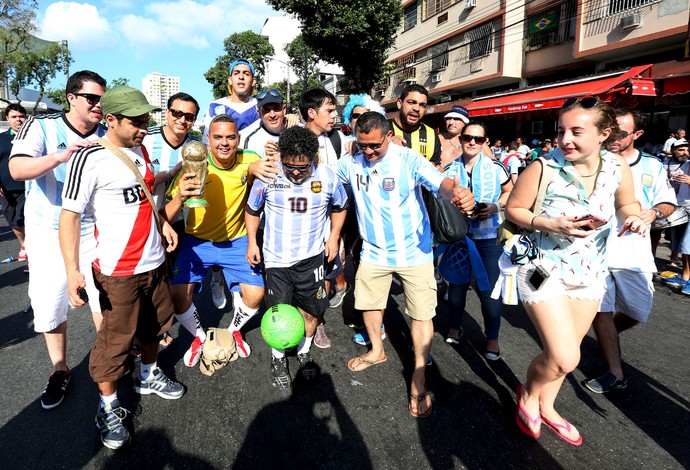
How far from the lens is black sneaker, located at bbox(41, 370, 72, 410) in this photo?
2.85 metres

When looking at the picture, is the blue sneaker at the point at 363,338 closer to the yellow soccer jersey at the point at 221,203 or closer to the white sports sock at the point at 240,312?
→ the white sports sock at the point at 240,312

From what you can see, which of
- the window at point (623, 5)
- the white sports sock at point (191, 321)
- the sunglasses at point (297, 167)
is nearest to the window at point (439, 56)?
the window at point (623, 5)

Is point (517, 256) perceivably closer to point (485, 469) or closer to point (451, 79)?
point (485, 469)

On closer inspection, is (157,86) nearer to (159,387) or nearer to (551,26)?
(551,26)

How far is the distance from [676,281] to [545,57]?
50.5 feet

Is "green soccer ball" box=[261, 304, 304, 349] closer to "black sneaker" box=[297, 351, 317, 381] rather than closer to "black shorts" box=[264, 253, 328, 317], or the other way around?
"black shorts" box=[264, 253, 328, 317]

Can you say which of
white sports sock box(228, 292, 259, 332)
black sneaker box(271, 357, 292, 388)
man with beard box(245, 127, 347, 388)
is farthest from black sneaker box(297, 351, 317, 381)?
white sports sock box(228, 292, 259, 332)

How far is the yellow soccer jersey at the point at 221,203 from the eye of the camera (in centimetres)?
328

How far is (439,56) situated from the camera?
2423cm

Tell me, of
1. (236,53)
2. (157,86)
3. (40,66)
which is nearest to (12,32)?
(40,66)

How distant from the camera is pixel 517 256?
2334 mm

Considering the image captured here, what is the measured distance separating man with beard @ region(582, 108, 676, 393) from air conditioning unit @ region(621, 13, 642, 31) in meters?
13.6

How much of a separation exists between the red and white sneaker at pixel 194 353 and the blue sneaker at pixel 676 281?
19.8 feet

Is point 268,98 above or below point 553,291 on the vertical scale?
above
